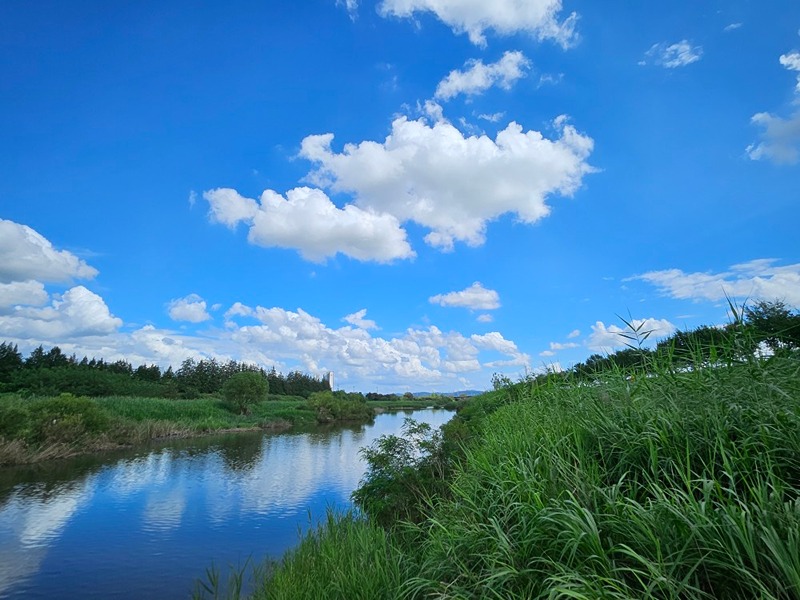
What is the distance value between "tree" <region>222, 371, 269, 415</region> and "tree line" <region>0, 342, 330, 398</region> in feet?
21.7

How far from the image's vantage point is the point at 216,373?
86250 mm

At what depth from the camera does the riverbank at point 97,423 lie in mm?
21328

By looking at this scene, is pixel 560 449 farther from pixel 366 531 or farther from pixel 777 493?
pixel 366 531

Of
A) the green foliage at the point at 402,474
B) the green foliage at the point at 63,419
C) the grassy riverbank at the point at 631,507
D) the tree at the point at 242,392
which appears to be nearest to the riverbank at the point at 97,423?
the green foliage at the point at 63,419

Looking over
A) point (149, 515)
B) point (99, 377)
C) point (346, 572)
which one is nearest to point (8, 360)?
point (99, 377)

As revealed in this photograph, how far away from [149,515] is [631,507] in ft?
55.9

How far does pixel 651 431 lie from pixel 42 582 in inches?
512

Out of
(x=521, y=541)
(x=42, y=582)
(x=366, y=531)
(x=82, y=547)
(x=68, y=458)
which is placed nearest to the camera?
(x=521, y=541)

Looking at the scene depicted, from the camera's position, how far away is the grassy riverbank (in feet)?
8.71

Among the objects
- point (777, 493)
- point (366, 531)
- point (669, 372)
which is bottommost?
point (366, 531)

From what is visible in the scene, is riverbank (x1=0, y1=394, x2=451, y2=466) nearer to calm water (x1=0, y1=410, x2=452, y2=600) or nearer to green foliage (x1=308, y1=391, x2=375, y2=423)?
calm water (x1=0, y1=410, x2=452, y2=600)

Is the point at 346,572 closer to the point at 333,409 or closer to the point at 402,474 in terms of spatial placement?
the point at 402,474

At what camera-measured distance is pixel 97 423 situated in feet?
87.8

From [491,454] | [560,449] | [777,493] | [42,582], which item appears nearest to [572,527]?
[777,493]
